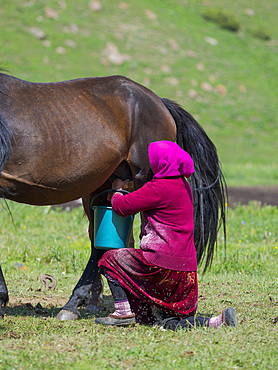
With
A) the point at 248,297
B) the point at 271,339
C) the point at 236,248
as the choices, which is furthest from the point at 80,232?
the point at 271,339

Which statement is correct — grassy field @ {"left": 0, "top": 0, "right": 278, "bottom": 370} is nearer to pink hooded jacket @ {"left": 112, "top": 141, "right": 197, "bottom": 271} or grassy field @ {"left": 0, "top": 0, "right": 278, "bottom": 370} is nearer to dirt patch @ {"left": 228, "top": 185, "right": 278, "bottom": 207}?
A: pink hooded jacket @ {"left": 112, "top": 141, "right": 197, "bottom": 271}

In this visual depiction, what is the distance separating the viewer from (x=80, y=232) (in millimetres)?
7879

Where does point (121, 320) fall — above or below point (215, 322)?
below

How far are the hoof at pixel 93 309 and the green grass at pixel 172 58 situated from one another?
19322 millimetres

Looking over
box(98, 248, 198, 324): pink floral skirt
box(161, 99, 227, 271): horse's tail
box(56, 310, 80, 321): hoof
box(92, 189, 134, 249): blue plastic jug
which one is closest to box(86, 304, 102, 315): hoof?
box(56, 310, 80, 321): hoof

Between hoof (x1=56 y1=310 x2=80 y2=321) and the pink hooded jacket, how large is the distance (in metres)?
0.95

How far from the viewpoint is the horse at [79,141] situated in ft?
14.1

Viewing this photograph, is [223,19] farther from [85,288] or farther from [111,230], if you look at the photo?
[111,230]

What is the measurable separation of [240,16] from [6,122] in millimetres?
38359

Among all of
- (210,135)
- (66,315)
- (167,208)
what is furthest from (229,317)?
(210,135)

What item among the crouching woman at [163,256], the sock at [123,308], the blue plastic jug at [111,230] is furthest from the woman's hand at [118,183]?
the sock at [123,308]

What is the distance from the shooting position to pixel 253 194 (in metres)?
13.9

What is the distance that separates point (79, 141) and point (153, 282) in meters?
1.32

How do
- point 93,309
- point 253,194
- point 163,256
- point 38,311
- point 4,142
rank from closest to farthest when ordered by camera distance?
point 163,256 < point 4,142 < point 38,311 < point 93,309 < point 253,194
